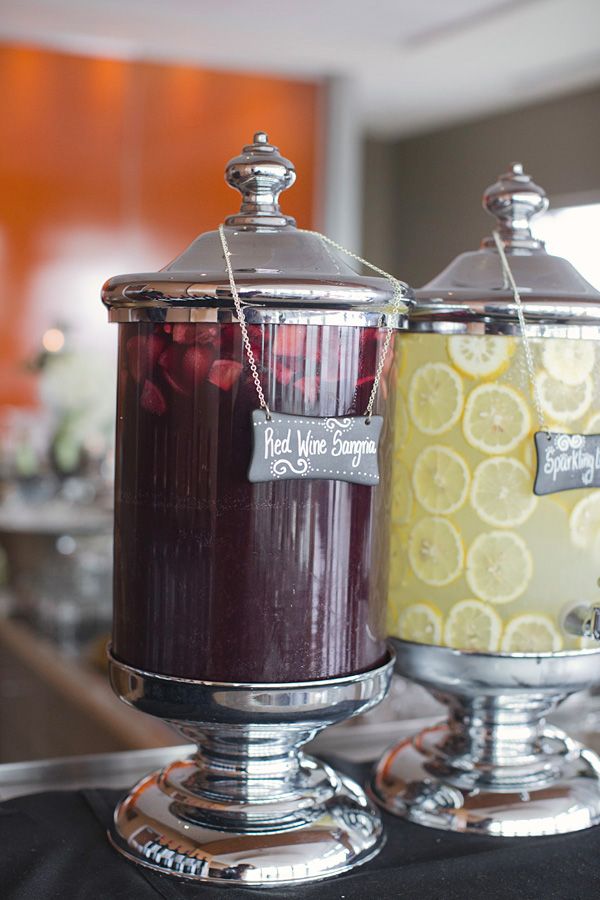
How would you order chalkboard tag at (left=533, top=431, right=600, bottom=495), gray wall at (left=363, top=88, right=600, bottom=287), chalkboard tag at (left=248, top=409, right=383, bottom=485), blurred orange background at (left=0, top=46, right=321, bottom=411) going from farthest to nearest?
gray wall at (left=363, top=88, right=600, bottom=287) → blurred orange background at (left=0, top=46, right=321, bottom=411) → chalkboard tag at (left=533, top=431, right=600, bottom=495) → chalkboard tag at (left=248, top=409, right=383, bottom=485)

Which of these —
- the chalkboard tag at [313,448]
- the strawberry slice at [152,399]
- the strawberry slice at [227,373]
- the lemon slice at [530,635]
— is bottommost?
the lemon slice at [530,635]

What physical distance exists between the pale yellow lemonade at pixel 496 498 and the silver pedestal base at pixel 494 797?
12 centimetres

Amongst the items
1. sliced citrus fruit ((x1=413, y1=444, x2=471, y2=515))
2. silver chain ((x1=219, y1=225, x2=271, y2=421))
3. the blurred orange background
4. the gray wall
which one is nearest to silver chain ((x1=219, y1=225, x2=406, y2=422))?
silver chain ((x1=219, y1=225, x2=271, y2=421))

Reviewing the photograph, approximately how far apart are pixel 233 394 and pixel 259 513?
0.25ft

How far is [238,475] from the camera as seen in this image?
2.24ft

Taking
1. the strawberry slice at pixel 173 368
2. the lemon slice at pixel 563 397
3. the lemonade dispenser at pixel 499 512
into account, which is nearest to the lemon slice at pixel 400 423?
the lemonade dispenser at pixel 499 512

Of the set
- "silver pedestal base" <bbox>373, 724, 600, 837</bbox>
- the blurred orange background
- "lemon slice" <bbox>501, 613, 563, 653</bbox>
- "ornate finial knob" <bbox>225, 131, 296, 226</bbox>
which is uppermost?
the blurred orange background

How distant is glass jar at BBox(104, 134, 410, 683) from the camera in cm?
68

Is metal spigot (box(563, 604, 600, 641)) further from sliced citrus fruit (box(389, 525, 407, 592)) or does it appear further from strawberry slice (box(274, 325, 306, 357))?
strawberry slice (box(274, 325, 306, 357))

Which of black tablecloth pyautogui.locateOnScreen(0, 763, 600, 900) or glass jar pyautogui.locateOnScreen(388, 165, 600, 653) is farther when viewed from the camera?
glass jar pyautogui.locateOnScreen(388, 165, 600, 653)

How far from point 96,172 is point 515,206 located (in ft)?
14.4

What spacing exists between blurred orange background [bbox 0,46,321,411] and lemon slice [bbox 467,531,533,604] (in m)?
4.14

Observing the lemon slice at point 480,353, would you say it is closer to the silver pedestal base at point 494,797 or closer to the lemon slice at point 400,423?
the lemon slice at point 400,423

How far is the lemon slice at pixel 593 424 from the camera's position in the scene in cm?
81
